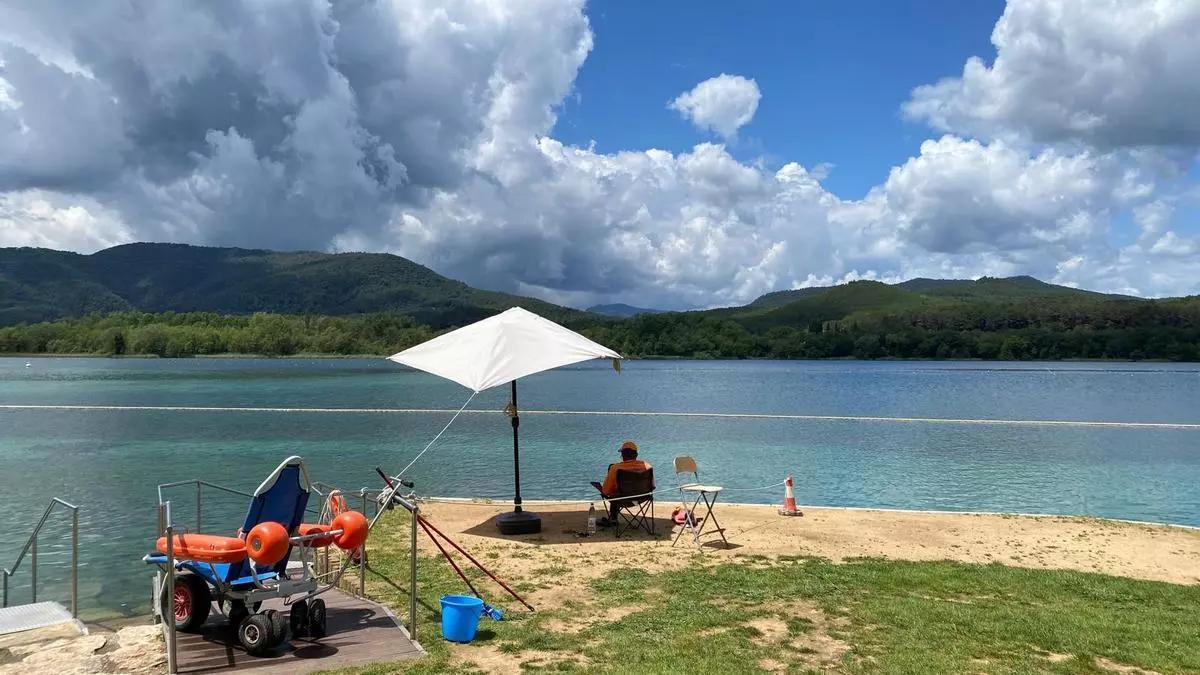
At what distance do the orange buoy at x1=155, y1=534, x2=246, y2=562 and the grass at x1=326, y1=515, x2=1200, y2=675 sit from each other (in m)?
1.41

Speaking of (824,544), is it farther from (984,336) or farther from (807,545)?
(984,336)

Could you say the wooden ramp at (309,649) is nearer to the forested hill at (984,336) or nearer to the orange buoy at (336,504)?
the orange buoy at (336,504)

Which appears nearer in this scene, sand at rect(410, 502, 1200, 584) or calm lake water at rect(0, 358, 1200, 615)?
sand at rect(410, 502, 1200, 584)

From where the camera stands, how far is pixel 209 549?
20.2ft

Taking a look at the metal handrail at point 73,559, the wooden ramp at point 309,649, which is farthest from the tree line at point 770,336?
the wooden ramp at point 309,649

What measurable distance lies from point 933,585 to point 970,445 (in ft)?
70.4

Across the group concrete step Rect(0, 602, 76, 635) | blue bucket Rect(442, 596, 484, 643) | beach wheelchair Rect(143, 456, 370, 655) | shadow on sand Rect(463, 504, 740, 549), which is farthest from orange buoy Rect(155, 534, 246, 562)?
shadow on sand Rect(463, 504, 740, 549)

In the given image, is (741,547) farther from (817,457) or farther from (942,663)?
(817,457)

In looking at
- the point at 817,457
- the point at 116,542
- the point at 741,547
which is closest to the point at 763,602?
the point at 741,547

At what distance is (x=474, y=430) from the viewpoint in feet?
108

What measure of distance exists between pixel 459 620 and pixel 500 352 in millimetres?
4809

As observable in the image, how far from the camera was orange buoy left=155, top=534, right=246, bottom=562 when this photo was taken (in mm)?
6145

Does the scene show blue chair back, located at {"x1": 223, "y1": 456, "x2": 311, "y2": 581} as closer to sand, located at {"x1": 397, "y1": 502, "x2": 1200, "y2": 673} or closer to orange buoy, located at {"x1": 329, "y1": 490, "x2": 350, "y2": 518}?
orange buoy, located at {"x1": 329, "y1": 490, "x2": 350, "y2": 518}

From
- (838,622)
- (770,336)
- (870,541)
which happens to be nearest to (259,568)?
(838,622)
